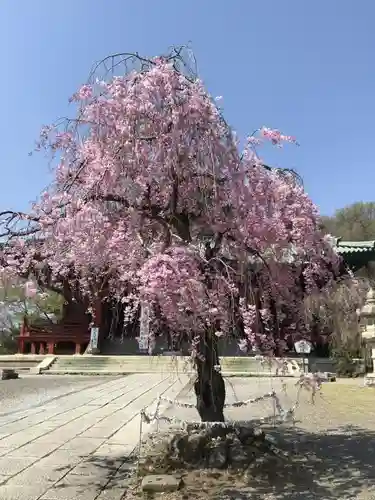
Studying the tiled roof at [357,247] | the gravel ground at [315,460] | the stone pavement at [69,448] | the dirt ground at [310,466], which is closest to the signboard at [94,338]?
the tiled roof at [357,247]

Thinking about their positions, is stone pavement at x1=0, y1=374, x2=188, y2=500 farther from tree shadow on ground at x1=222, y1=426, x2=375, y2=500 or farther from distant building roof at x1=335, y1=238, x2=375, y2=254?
distant building roof at x1=335, y1=238, x2=375, y2=254

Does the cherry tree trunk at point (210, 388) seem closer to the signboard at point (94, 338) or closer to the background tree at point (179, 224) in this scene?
the background tree at point (179, 224)

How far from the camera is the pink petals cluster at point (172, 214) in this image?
19.0 feet

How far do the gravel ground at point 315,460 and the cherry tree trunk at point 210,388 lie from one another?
890 mm

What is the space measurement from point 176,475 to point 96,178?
345 centimetres

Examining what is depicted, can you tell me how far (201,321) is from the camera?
560cm

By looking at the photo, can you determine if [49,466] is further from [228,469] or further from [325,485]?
[325,485]

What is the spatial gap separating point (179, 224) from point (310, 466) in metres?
3.33

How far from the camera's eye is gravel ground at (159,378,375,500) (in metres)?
5.23

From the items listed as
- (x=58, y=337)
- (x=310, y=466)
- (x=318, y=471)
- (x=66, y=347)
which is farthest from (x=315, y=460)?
(x=66, y=347)

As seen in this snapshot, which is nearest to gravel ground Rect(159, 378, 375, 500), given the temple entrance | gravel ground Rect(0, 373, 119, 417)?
gravel ground Rect(0, 373, 119, 417)

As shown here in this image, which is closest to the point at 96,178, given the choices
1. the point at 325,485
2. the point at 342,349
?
the point at 325,485

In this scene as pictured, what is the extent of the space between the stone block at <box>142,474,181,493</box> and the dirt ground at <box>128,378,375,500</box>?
0.10m

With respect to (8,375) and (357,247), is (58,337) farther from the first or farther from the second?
(357,247)
